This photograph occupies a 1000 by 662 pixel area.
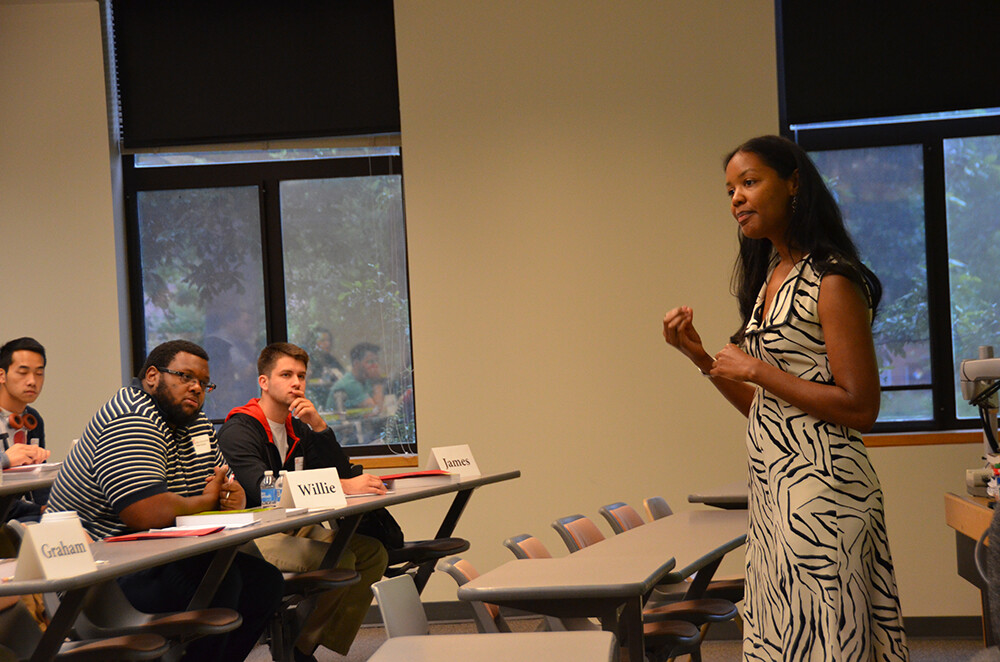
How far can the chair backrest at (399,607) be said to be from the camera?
1.84 metres

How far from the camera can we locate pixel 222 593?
324cm

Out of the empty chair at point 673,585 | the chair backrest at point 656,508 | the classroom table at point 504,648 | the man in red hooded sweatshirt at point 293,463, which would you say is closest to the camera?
the classroom table at point 504,648

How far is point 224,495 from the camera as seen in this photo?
3359 millimetres

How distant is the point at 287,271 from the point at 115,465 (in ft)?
9.01

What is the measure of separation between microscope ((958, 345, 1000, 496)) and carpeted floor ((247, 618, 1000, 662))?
1.78 meters

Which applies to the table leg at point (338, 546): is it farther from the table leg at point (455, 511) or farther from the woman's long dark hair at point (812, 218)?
the woman's long dark hair at point (812, 218)

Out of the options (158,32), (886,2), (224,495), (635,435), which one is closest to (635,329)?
(635,435)

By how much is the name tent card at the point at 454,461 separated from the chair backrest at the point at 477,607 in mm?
1833

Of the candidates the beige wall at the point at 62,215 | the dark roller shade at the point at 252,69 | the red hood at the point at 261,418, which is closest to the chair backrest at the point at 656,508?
the red hood at the point at 261,418

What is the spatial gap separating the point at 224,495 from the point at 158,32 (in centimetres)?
339

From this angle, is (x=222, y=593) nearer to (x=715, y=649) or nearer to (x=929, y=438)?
(x=715, y=649)

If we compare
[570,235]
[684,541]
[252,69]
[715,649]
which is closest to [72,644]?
[684,541]

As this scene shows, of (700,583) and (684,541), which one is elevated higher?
(684,541)

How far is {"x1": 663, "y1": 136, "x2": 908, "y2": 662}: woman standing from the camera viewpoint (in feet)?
5.47
